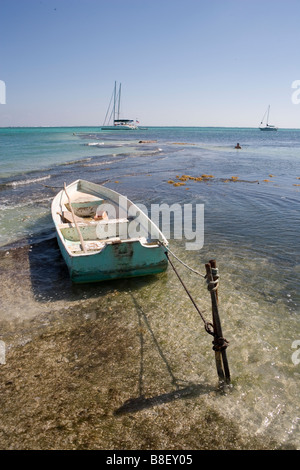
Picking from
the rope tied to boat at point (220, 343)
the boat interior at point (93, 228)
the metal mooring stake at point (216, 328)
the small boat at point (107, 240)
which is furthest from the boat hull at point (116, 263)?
the rope tied to boat at point (220, 343)

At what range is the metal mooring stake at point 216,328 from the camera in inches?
155

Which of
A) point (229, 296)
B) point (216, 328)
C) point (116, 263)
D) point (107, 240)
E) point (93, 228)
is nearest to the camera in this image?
point (216, 328)

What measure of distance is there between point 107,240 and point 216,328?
564 centimetres

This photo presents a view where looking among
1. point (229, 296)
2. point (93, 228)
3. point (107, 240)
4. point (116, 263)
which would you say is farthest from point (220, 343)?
point (93, 228)

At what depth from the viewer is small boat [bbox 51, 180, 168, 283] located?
6.88 meters

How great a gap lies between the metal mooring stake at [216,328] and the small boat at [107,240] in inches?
124

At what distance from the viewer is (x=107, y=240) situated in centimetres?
905

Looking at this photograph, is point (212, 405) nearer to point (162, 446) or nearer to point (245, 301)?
point (162, 446)

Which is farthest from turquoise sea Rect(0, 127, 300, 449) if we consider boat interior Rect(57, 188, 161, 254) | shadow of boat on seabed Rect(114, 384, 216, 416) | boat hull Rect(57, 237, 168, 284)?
boat interior Rect(57, 188, 161, 254)

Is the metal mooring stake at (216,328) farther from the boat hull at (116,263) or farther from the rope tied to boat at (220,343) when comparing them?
the boat hull at (116,263)

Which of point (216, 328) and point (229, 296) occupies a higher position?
point (216, 328)

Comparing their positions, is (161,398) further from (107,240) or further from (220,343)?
(107,240)

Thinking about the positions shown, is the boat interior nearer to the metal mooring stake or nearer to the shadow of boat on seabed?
the metal mooring stake
